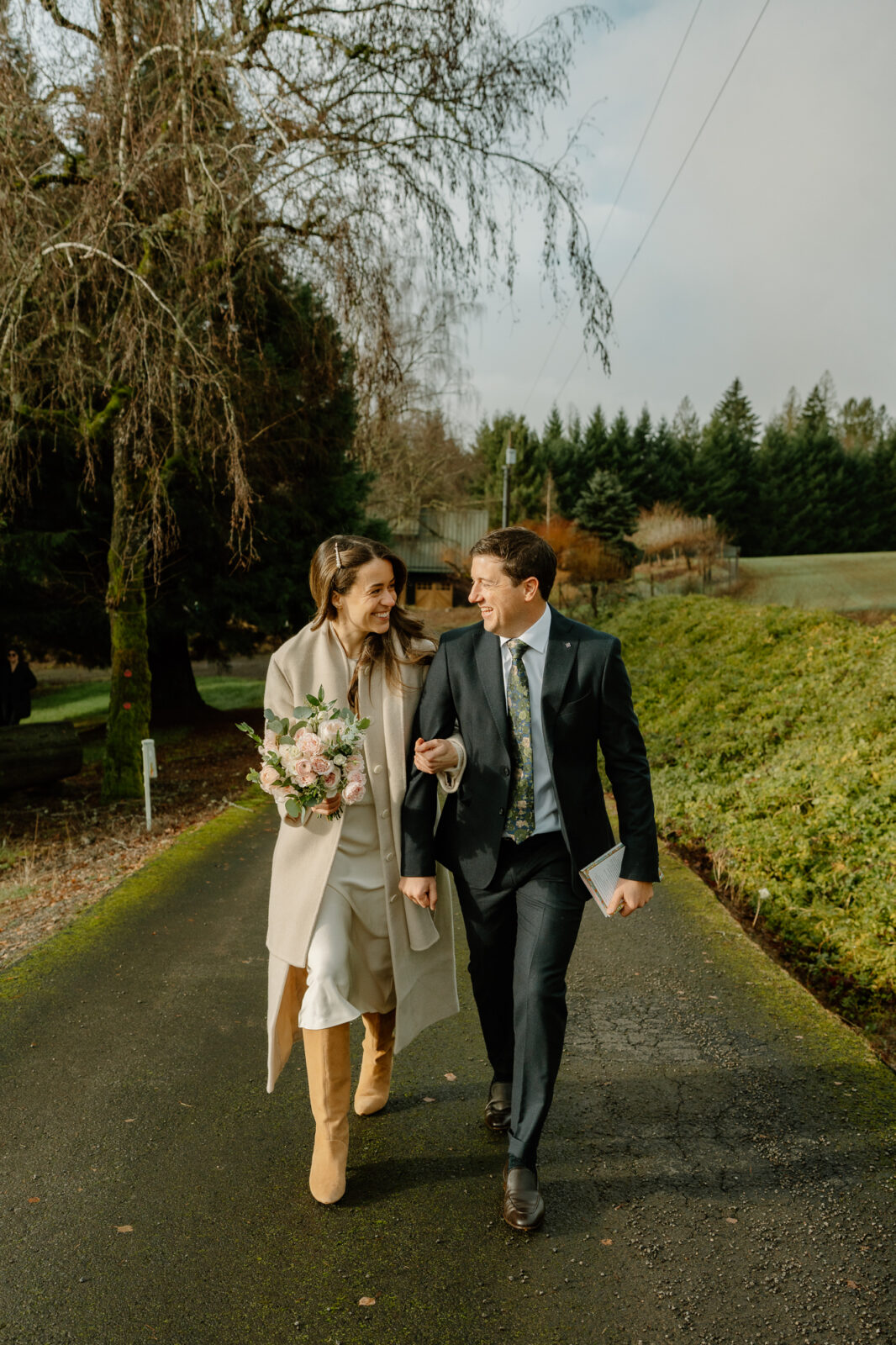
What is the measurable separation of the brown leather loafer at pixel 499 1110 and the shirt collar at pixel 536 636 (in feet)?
5.42

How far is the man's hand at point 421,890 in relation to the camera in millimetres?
3197

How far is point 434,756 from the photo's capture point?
3.10 m

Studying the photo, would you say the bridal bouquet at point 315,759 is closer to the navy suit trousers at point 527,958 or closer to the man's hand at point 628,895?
the navy suit trousers at point 527,958

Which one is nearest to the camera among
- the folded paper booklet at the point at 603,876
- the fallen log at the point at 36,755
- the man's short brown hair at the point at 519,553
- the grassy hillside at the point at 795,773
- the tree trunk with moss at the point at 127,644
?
the folded paper booklet at the point at 603,876

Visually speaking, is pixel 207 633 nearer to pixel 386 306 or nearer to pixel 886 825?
pixel 386 306

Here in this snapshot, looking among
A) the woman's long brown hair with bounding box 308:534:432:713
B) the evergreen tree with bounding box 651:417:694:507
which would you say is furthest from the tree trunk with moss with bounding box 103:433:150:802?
the evergreen tree with bounding box 651:417:694:507

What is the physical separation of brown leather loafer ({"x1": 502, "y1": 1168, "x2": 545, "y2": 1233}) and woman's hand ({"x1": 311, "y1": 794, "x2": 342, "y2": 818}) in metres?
1.27

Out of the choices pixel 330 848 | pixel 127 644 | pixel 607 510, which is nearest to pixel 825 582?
pixel 607 510

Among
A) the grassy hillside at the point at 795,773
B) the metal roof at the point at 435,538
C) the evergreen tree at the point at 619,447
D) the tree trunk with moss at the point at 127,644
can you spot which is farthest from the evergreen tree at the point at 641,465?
the tree trunk with moss at the point at 127,644

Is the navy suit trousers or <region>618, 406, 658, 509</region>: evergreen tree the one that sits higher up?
<region>618, 406, 658, 509</region>: evergreen tree

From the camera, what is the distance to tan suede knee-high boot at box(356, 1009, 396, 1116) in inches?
141

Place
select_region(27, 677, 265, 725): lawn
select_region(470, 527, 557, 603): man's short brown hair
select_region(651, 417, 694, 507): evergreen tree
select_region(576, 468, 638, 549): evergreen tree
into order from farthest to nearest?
1. select_region(651, 417, 694, 507): evergreen tree
2. select_region(576, 468, 638, 549): evergreen tree
3. select_region(27, 677, 265, 725): lawn
4. select_region(470, 527, 557, 603): man's short brown hair

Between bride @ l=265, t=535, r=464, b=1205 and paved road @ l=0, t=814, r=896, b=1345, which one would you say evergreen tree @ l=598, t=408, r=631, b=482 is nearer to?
paved road @ l=0, t=814, r=896, b=1345

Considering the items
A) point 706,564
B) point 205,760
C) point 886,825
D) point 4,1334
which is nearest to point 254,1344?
point 4,1334
